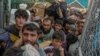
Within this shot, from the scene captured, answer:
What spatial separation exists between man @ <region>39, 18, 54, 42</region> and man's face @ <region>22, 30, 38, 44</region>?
2.74ft

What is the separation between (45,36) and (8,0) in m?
2.02

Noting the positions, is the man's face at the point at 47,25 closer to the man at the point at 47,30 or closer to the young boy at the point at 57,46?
the man at the point at 47,30

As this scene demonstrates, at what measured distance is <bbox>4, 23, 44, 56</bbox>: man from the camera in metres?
2.67

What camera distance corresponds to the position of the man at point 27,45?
8.77 feet

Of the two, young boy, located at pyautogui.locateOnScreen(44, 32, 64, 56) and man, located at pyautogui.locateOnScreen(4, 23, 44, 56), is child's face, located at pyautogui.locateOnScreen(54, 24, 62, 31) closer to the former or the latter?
young boy, located at pyautogui.locateOnScreen(44, 32, 64, 56)

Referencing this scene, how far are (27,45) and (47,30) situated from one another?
1382mm

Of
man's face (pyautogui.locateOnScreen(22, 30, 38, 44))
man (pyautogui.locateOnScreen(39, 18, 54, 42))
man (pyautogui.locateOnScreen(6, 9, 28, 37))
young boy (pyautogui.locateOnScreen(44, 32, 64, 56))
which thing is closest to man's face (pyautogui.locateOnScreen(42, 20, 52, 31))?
man (pyautogui.locateOnScreen(39, 18, 54, 42))

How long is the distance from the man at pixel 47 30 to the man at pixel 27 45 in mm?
760

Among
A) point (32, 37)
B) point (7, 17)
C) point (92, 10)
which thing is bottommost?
point (7, 17)

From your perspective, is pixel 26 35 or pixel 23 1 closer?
pixel 26 35

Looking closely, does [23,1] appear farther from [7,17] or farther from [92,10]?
[92,10]

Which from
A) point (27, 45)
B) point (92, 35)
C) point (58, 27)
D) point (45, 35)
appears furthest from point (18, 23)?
point (92, 35)

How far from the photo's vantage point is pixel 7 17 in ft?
18.6

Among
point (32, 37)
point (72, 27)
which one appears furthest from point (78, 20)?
point (32, 37)
